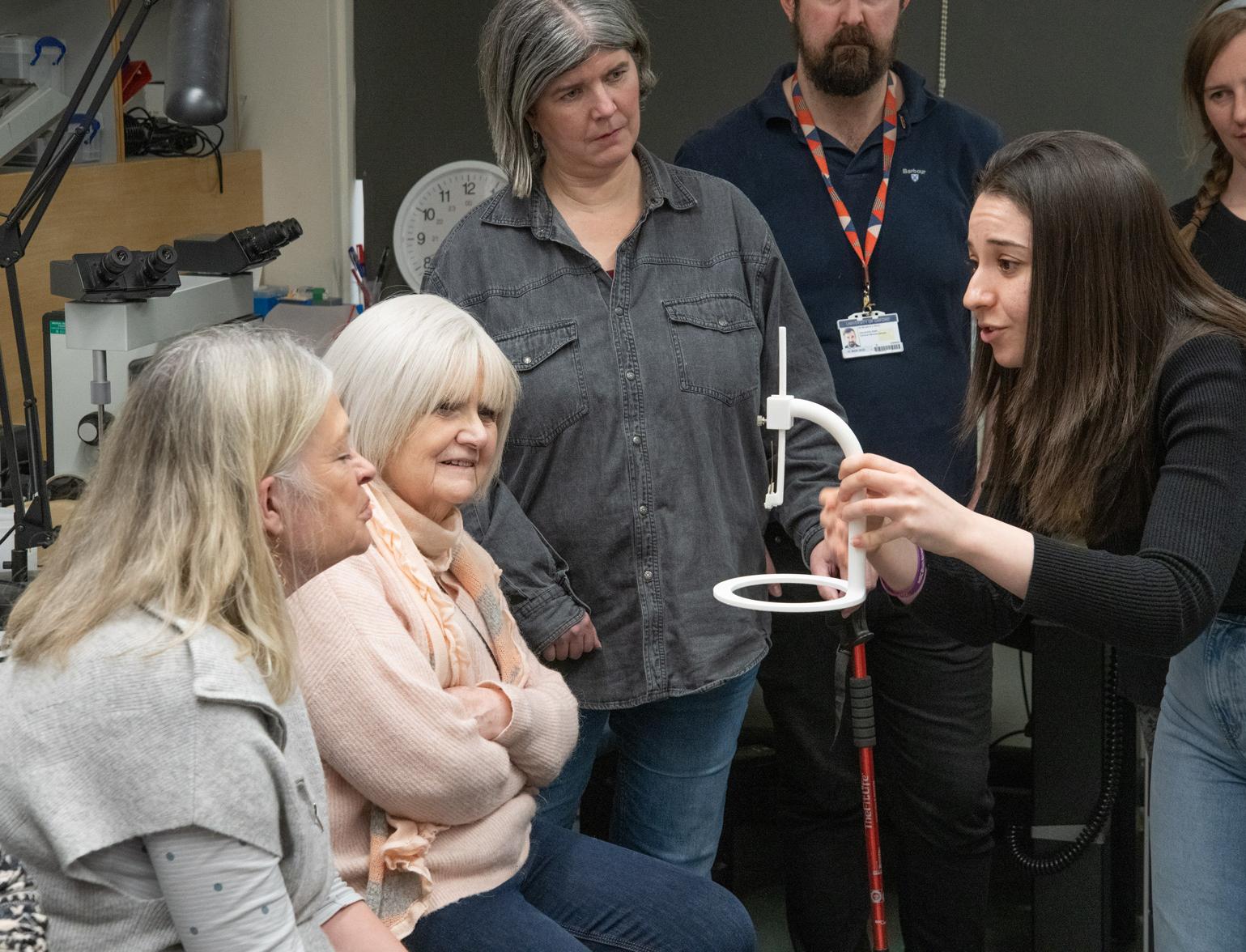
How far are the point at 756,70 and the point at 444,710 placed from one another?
292cm

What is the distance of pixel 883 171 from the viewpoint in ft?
8.11

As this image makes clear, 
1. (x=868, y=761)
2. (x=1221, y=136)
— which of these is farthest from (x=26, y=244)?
(x=1221, y=136)

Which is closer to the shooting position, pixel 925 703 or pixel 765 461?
pixel 765 461

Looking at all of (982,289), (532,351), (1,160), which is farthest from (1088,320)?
(1,160)

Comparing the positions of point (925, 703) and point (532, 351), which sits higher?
point (532, 351)

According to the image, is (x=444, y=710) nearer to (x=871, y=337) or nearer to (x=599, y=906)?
(x=599, y=906)

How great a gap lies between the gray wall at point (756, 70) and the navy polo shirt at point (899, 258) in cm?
150

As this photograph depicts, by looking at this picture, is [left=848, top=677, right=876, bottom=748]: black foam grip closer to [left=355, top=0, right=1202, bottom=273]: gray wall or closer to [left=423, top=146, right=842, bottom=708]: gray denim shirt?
[left=423, top=146, right=842, bottom=708]: gray denim shirt

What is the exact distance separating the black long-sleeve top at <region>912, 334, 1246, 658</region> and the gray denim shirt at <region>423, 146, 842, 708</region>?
0.61m

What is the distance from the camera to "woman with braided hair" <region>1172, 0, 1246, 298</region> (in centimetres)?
228

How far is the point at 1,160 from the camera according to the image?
3076 millimetres

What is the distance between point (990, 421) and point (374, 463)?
0.79 meters

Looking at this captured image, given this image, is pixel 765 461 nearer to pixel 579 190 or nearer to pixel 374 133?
pixel 579 190

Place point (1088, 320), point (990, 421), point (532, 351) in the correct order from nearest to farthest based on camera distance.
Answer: point (1088, 320)
point (990, 421)
point (532, 351)
